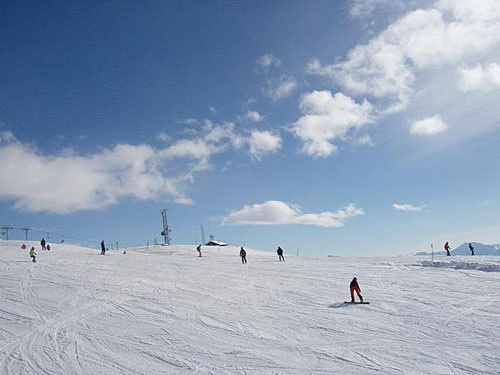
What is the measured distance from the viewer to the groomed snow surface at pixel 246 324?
10289mm

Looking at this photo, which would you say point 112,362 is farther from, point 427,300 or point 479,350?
point 427,300

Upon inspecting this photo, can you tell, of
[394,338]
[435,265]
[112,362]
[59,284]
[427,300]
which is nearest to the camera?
[112,362]

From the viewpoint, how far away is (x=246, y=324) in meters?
14.0

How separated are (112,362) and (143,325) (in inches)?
129

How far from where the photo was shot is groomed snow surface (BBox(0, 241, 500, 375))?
33.8ft

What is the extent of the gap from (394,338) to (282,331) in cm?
384

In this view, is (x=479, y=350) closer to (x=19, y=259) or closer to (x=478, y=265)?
(x=478, y=265)

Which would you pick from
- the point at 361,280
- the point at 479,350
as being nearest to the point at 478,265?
the point at 361,280

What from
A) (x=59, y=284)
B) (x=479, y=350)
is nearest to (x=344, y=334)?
(x=479, y=350)

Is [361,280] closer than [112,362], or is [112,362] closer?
[112,362]

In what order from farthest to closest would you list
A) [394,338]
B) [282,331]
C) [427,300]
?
1. [427,300]
2. [282,331]
3. [394,338]

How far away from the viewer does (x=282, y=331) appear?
43.1 ft

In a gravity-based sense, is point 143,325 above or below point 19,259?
below

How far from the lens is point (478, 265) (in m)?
26.1
